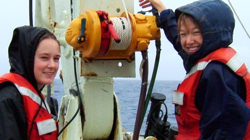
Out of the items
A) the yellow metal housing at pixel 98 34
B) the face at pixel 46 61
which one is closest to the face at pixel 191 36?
the yellow metal housing at pixel 98 34

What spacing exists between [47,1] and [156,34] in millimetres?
1211

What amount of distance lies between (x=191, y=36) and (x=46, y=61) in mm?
909

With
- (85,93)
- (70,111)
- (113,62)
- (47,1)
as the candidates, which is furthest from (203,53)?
(47,1)

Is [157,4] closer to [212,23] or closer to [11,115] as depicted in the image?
[212,23]

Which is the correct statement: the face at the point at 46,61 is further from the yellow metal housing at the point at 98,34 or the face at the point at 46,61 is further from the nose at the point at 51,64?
the yellow metal housing at the point at 98,34

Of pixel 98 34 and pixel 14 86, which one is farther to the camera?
pixel 98 34

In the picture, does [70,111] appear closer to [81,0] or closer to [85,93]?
[85,93]

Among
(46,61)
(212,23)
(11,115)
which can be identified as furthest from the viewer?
(46,61)

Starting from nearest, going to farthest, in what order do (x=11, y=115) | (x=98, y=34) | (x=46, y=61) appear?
(x=11, y=115), (x=46, y=61), (x=98, y=34)

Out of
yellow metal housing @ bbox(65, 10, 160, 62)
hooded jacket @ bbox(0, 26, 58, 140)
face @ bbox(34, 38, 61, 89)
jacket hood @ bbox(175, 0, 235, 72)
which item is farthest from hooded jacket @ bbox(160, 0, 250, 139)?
hooded jacket @ bbox(0, 26, 58, 140)

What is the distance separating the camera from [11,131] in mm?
2037

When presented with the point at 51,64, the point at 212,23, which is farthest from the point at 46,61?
the point at 212,23

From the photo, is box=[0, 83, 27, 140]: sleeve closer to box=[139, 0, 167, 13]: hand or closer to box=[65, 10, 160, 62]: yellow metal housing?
box=[65, 10, 160, 62]: yellow metal housing

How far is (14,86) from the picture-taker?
221 cm
